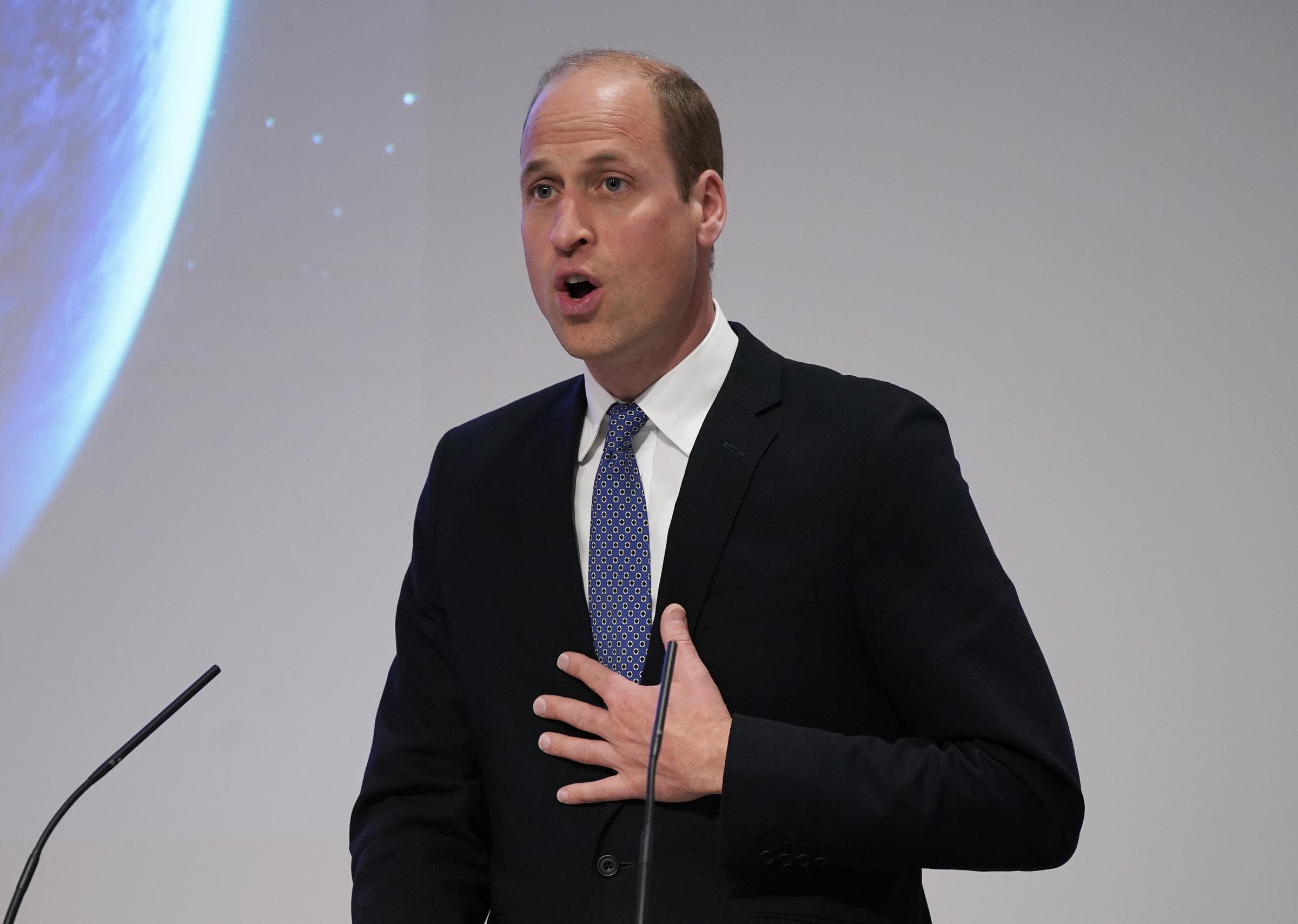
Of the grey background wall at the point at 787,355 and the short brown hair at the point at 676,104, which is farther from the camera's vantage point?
the grey background wall at the point at 787,355

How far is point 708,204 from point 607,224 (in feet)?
0.57

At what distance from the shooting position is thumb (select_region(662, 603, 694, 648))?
1.38 meters

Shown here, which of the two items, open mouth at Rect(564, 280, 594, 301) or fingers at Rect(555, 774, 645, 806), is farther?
open mouth at Rect(564, 280, 594, 301)

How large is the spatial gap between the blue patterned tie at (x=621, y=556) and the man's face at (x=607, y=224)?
0.10 meters

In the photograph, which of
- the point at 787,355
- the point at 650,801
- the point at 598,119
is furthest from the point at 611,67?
the point at 787,355

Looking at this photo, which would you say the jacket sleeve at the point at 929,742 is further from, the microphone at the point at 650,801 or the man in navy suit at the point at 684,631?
the microphone at the point at 650,801

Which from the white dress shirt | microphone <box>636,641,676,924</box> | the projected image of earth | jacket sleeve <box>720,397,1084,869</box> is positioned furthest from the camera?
the projected image of earth

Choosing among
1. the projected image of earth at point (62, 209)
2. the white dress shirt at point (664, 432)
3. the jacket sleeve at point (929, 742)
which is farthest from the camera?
the projected image of earth at point (62, 209)

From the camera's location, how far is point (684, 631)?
1.38 meters

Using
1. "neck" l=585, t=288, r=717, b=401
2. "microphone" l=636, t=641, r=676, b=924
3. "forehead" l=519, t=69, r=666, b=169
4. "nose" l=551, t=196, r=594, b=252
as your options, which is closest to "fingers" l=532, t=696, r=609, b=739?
"microphone" l=636, t=641, r=676, b=924

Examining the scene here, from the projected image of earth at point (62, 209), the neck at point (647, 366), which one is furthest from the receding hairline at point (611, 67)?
the projected image of earth at point (62, 209)

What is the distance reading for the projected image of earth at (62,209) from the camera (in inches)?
110

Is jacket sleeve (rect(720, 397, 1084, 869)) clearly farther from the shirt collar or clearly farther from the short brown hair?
the short brown hair

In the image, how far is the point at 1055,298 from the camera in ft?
9.85
